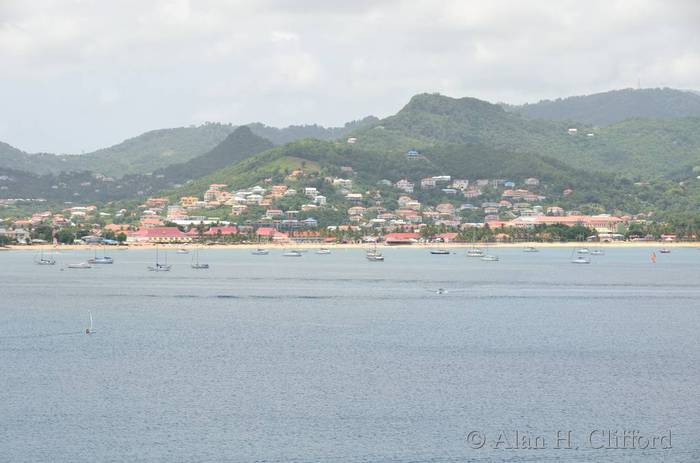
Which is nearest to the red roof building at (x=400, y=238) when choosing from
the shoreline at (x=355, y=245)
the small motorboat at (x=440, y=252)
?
the shoreline at (x=355, y=245)

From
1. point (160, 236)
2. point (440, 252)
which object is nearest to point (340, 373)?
point (440, 252)

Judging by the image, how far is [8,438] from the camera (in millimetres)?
32438

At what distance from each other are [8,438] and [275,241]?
506 feet

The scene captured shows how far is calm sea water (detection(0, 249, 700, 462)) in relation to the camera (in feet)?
105

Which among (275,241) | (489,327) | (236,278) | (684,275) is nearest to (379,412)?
(489,327)

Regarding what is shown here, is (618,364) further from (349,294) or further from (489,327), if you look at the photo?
(349,294)

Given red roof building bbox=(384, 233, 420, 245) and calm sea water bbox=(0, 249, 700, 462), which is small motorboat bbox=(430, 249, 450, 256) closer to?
red roof building bbox=(384, 233, 420, 245)

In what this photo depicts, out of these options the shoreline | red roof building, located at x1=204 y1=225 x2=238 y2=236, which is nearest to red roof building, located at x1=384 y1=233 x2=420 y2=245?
the shoreline

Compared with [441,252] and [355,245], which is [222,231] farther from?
[441,252]

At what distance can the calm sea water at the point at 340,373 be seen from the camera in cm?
3216

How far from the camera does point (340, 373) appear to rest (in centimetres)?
4269

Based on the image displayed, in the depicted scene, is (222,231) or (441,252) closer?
(441,252)

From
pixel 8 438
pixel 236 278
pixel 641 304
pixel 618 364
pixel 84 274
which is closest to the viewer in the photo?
pixel 8 438

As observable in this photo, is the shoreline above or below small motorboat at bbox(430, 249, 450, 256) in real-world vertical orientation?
above
